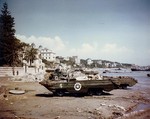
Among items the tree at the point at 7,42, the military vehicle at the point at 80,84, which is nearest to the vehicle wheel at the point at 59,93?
the military vehicle at the point at 80,84

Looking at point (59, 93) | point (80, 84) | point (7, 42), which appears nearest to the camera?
point (80, 84)

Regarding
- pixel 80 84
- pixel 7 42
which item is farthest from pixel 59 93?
pixel 7 42

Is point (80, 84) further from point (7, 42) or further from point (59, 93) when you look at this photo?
point (7, 42)

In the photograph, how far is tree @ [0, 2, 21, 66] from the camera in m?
33.6

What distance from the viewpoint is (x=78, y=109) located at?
33.6 feet

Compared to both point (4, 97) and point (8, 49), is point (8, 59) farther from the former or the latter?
point (4, 97)

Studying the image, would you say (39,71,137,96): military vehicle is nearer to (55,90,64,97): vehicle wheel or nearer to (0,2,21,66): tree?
(55,90,64,97): vehicle wheel

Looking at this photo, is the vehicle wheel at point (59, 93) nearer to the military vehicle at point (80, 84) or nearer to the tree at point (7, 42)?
the military vehicle at point (80, 84)

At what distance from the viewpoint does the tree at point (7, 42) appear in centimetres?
3359

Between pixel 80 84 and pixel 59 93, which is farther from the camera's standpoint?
pixel 59 93

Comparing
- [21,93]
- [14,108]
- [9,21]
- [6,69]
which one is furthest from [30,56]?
[14,108]

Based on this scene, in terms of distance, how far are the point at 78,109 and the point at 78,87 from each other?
11.6 ft

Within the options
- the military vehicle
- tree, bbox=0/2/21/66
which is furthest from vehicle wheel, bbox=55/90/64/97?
tree, bbox=0/2/21/66

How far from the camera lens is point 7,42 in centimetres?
3450
